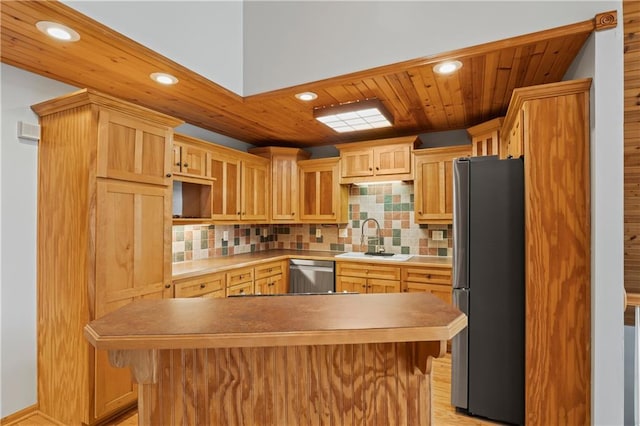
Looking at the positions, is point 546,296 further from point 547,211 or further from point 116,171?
point 116,171

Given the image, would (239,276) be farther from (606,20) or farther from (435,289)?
(606,20)

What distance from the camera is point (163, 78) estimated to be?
2.43 meters

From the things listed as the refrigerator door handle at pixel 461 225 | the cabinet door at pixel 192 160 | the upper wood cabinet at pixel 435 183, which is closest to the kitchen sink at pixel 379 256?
the upper wood cabinet at pixel 435 183

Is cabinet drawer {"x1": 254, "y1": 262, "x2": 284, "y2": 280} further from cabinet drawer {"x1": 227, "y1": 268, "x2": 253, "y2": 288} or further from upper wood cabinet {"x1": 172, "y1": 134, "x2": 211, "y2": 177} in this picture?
upper wood cabinet {"x1": 172, "y1": 134, "x2": 211, "y2": 177}

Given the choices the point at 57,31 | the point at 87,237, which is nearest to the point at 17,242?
the point at 87,237

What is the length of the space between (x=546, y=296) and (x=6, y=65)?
3830 mm

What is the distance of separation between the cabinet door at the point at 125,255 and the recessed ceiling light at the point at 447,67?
2276 millimetres

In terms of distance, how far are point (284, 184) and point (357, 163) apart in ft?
3.43

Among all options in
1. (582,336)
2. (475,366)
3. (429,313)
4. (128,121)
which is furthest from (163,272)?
(582,336)

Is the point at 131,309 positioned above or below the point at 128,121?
below

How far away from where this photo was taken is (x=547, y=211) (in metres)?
1.96

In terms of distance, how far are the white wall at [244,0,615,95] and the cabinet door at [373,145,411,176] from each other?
1.65 meters

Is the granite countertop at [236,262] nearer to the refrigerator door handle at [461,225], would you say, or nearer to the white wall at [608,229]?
the refrigerator door handle at [461,225]

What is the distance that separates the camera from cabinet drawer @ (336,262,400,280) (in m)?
3.58
